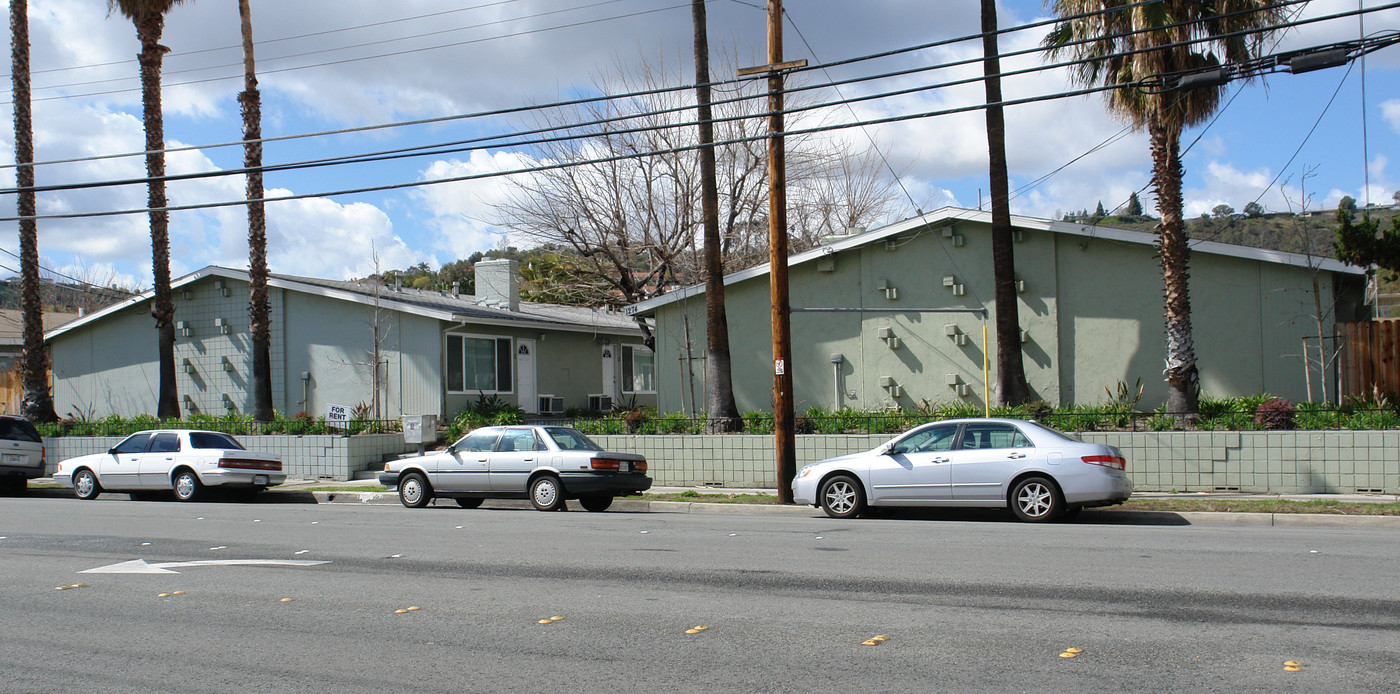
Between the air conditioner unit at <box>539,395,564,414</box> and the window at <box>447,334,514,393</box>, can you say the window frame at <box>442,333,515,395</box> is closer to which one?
the window at <box>447,334,514,393</box>

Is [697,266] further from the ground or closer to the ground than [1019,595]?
further from the ground

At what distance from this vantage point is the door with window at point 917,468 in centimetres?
1354

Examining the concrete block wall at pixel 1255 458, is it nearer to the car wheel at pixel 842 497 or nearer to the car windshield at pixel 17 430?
the car wheel at pixel 842 497

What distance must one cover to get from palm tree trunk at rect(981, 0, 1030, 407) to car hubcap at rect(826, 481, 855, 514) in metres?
5.76

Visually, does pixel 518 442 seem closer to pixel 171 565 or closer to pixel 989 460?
pixel 171 565

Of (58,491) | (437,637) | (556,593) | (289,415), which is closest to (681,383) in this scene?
(289,415)

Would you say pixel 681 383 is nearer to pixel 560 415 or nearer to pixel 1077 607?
pixel 560 415

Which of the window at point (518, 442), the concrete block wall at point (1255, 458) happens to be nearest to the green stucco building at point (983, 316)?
the concrete block wall at point (1255, 458)

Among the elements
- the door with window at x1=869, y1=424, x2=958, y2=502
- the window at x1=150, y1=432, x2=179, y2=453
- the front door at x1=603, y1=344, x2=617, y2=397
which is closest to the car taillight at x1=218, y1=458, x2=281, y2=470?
the window at x1=150, y1=432, x2=179, y2=453

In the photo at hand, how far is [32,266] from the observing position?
2558cm

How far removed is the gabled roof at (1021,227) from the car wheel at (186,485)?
924 cm

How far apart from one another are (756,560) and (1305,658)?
4989 millimetres

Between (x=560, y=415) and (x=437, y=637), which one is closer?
(x=437, y=637)

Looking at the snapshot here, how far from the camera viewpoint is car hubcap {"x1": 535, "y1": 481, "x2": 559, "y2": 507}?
15812 millimetres
